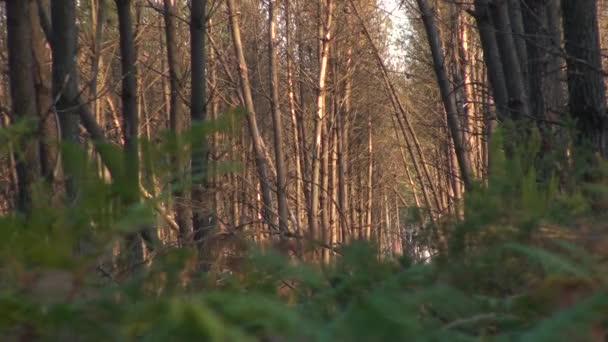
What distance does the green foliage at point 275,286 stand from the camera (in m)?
1.10

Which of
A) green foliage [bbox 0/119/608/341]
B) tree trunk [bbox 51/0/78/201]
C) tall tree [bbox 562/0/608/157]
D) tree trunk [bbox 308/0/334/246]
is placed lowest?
green foliage [bbox 0/119/608/341]

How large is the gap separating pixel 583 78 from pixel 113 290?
5.09m

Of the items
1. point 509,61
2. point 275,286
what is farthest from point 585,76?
point 275,286

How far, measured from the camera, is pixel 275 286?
5.35 feet

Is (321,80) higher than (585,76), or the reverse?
(321,80)

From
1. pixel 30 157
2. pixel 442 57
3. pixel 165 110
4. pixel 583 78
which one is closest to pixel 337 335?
pixel 30 157

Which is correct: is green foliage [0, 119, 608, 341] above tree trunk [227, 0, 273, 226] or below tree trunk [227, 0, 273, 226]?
below

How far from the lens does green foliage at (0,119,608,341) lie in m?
1.10

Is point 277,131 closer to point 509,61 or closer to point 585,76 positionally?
point 509,61

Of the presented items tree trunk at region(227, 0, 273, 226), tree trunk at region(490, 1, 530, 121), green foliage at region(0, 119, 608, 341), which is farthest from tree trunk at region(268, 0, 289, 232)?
green foliage at region(0, 119, 608, 341)

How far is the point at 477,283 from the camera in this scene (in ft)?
5.81

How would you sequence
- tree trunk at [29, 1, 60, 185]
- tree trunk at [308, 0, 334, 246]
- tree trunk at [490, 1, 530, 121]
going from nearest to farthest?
1. tree trunk at [29, 1, 60, 185]
2. tree trunk at [490, 1, 530, 121]
3. tree trunk at [308, 0, 334, 246]

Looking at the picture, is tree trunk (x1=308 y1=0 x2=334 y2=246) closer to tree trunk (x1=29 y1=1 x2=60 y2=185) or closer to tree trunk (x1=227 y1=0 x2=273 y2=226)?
tree trunk (x1=227 y1=0 x2=273 y2=226)

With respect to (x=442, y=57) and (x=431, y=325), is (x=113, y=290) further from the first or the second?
(x=442, y=57)
